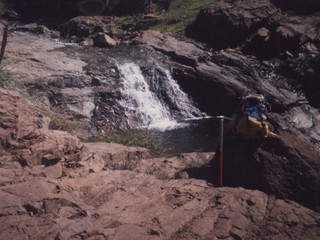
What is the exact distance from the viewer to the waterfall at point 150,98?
12047 millimetres

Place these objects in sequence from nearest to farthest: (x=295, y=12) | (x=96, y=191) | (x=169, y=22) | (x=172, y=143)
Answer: (x=96, y=191), (x=172, y=143), (x=295, y=12), (x=169, y=22)

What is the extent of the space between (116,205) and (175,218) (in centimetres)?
73

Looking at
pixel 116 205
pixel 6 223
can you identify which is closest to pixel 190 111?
pixel 116 205

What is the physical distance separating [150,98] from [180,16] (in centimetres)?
724

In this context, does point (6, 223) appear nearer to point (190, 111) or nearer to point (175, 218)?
point (175, 218)

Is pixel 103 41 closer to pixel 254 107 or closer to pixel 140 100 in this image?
pixel 140 100

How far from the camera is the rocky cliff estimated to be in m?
4.44

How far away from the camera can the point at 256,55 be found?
15445 mm

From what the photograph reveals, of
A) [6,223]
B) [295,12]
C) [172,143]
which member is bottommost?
[172,143]

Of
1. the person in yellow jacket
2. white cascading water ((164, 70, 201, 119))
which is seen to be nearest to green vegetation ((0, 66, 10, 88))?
the person in yellow jacket

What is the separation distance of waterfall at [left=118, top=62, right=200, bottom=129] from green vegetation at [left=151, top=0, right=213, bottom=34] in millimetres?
4576

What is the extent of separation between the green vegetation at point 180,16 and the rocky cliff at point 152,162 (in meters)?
3.13

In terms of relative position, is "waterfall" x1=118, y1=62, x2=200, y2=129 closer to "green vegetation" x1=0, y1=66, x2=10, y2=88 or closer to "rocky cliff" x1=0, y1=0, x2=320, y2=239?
"rocky cliff" x1=0, y1=0, x2=320, y2=239

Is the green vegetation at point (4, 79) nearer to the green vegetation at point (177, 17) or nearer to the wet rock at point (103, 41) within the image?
the wet rock at point (103, 41)
